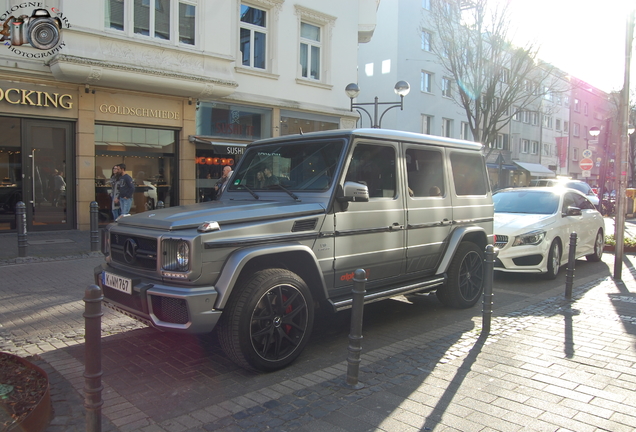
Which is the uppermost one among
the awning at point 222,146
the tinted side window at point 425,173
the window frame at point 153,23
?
the window frame at point 153,23

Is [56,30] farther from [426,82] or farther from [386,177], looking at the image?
[426,82]

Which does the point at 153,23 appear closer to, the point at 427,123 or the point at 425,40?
the point at 427,123

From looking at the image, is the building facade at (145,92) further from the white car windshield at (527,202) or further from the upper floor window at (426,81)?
the upper floor window at (426,81)

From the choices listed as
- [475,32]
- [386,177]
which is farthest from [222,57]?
[386,177]

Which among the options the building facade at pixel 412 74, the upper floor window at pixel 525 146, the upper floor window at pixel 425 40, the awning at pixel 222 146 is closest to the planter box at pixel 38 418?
the awning at pixel 222 146

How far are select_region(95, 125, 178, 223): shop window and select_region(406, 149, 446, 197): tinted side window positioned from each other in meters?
11.6

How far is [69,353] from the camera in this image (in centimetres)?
470

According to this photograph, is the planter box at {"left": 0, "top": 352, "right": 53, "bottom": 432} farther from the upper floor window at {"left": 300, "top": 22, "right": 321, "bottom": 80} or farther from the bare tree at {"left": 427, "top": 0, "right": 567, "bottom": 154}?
the bare tree at {"left": 427, "top": 0, "right": 567, "bottom": 154}

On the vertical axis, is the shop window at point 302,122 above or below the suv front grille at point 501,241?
above

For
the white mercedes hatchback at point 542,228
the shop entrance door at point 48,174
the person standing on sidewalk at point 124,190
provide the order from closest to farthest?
the white mercedes hatchback at point 542,228 → the person standing on sidewalk at point 124,190 → the shop entrance door at point 48,174

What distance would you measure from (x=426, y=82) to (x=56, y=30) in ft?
78.5

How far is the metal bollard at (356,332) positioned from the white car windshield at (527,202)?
21.2 feet

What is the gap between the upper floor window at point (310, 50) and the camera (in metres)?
19.5

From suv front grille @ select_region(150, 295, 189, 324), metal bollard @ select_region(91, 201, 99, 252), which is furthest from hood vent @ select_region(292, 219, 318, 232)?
metal bollard @ select_region(91, 201, 99, 252)
